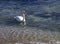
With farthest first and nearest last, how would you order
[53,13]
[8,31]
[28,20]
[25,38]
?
[53,13] < [28,20] < [8,31] < [25,38]

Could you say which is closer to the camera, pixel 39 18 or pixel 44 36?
pixel 44 36

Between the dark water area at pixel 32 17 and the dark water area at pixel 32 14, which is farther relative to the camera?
the dark water area at pixel 32 14

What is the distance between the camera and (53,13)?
17.9 metres

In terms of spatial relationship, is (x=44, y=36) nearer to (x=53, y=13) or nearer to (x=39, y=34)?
(x=39, y=34)

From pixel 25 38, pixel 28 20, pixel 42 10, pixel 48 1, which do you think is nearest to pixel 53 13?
pixel 42 10

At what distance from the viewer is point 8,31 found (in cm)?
1412

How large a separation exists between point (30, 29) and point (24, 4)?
651cm

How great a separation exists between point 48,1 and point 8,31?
332 inches

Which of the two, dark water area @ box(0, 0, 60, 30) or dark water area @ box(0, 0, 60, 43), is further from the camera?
dark water area @ box(0, 0, 60, 30)

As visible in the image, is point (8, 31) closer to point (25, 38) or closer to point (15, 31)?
point (15, 31)

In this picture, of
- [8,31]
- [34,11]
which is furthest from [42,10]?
[8,31]

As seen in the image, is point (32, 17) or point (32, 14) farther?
point (32, 14)

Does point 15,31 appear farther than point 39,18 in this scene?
No

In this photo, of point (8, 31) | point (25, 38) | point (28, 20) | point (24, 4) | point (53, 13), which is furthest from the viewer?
point (24, 4)
